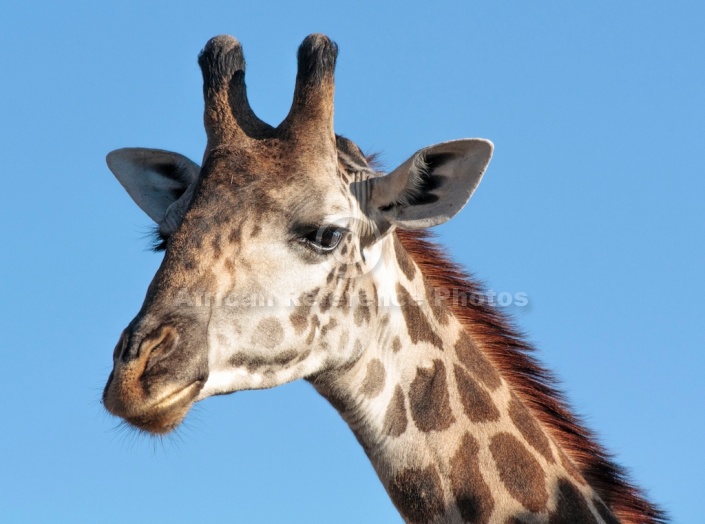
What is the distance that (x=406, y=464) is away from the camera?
7223 mm

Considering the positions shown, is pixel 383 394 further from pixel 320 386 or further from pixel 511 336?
pixel 511 336

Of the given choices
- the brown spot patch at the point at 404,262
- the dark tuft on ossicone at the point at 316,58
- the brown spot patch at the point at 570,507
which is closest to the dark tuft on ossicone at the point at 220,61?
the dark tuft on ossicone at the point at 316,58

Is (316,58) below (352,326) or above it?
above

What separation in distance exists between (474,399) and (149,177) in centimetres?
349

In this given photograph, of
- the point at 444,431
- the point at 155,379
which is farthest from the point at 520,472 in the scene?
the point at 155,379

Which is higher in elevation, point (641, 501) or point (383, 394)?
point (383, 394)

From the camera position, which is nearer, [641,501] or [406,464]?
[406,464]

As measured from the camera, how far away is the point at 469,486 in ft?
23.5

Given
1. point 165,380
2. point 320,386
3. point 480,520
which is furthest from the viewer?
point 320,386

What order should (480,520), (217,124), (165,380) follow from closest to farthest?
(165,380), (480,520), (217,124)

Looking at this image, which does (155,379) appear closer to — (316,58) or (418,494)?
(418,494)

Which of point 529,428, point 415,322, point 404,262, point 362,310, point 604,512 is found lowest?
point 604,512

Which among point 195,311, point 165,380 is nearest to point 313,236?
point 195,311

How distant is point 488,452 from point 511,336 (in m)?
1.29
